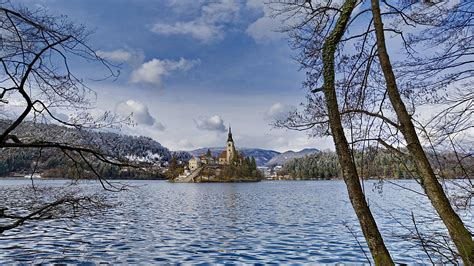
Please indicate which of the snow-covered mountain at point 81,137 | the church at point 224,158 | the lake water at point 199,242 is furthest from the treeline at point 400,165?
the church at point 224,158

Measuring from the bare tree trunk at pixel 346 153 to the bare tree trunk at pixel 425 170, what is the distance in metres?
0.53

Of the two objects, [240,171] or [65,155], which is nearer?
[65,155]

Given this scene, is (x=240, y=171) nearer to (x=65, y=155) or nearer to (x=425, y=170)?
(x=65, y=155)

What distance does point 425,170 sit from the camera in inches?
199

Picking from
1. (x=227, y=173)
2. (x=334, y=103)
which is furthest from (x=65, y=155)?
(x=227, y=173)

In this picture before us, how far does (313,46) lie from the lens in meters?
5.84

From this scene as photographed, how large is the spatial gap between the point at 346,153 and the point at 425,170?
107 centimetres

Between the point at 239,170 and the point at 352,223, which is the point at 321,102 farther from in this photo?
the point at 239,170

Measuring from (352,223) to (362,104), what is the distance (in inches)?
586

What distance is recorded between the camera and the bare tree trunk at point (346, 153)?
4.98 m

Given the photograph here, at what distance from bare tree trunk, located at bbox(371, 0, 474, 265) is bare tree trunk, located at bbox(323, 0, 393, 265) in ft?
1.75

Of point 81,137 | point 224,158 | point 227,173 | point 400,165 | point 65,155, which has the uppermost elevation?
point 224,158

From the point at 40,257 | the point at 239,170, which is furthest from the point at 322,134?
the point at 239,170

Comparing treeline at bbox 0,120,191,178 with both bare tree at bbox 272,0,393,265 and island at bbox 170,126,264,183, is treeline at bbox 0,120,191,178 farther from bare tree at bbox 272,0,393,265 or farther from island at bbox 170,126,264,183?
island at bbox 170,126,264,183
